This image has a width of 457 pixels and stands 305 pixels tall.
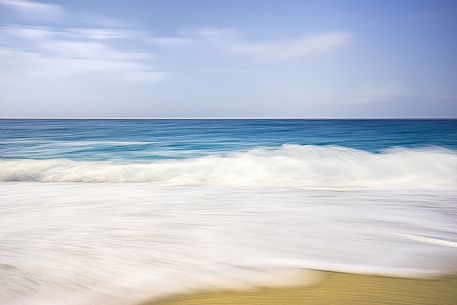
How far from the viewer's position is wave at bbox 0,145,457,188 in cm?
725

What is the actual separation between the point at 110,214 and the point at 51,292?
2188 mm

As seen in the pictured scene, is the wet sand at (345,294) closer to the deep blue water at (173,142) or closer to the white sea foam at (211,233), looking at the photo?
the white sea foam at (211,233)

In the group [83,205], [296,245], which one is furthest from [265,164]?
[296,245]

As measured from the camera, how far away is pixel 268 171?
836 centimetres

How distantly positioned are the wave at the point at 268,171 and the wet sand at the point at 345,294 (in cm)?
440

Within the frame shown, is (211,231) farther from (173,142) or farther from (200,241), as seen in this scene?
(173,142)

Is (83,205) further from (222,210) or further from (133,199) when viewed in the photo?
(222,210)

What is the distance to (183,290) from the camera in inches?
90.7

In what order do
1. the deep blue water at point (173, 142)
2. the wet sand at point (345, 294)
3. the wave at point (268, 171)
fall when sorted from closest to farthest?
the wet sand at point (345, 294), the wave at point (268, 171), the deep blue water at point (173, 142)

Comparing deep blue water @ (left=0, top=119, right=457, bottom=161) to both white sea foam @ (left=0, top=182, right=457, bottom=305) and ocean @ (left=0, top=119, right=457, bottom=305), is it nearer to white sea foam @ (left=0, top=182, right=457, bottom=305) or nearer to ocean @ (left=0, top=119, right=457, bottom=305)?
ocean @ (left=0, top=119, right=457, bottom=305)

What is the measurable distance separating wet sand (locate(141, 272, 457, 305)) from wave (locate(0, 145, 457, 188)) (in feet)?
14.4

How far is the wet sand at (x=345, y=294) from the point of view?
2.10 meters

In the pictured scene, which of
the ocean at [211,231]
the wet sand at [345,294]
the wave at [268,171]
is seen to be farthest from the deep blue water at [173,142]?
the wet sand at [345,294]

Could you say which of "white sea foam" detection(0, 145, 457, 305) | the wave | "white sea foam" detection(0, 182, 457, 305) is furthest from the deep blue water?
"white sea foam" detection(0, 182, 457, 305)
